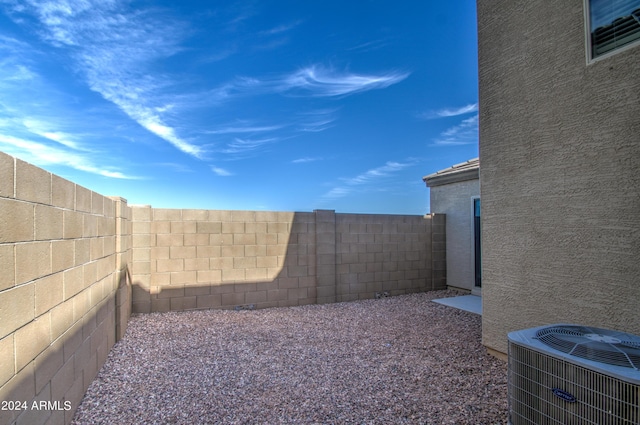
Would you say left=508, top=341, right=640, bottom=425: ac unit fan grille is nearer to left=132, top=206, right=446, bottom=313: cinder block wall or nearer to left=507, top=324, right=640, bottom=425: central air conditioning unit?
left=507, top=324, right=640, bottom=425: central air conditioning unit

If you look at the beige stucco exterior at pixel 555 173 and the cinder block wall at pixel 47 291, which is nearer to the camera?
the cinder block wall at pixel 47 291

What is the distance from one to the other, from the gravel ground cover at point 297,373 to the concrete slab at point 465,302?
65cm

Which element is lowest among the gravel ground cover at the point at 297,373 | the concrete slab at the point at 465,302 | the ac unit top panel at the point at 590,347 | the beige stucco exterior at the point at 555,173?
the concrete slab at the point at 465,302

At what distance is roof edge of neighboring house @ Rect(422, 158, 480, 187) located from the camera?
7.49 metres

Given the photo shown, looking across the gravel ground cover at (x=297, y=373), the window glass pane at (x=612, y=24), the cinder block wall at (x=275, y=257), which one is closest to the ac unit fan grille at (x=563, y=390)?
the gravel ground cover at (x=297, y=373)

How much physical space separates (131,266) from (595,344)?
6116 mm

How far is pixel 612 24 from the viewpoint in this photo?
290cm

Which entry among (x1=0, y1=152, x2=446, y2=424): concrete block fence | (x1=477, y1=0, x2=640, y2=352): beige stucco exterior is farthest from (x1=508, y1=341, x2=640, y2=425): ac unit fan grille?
(x1=0, y1=152, x2=446, y2=424): concrete block fence

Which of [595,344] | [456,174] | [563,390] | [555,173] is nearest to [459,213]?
[456,174]

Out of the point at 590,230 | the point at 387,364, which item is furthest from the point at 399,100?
the point at 387,364

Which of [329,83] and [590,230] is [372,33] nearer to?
[329,83]

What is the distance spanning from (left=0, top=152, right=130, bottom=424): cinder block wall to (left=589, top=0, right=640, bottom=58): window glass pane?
4.57 metres

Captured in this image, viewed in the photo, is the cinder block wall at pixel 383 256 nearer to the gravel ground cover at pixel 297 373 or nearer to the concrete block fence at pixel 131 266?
→ the concrete block fence at pixel 131 266

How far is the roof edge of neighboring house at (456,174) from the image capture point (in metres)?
7.49
